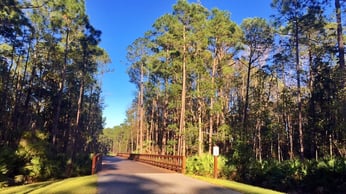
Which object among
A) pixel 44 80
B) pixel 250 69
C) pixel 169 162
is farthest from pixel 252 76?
pixel 44 80

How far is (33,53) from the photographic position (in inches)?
1156

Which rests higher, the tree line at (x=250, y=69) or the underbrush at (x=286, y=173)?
the tree line at (x=250, y=69)

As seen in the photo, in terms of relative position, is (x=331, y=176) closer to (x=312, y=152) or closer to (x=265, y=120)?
(x=312, y=152)

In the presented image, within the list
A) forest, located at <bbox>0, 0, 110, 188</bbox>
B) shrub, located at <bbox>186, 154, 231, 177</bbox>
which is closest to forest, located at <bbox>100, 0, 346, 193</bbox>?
shrub, located at <bbox>186, 154, 231, 177</bbox>

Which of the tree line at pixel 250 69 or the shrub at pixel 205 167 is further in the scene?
the tree line at pixel 250 69

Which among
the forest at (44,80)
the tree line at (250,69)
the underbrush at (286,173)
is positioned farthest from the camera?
the tree line at (250,69)

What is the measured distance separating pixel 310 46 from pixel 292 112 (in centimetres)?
985

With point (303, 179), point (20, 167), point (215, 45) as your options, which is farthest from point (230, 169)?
A: point (215, 45)

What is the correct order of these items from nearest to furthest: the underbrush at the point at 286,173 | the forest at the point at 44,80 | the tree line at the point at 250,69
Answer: the underbrush at the point at 286,173
the forest at the point at 44,80
the tree line at the point at 250,69

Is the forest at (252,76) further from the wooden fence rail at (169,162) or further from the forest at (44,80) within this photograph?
the forest at (44,80)

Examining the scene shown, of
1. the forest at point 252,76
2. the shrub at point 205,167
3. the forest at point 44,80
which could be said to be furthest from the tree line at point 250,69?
the forest at point 44,80

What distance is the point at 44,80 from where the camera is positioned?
3575cm

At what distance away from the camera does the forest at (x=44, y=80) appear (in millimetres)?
15094

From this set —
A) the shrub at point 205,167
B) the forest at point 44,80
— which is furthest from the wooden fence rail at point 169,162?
the forest at point 44,80
